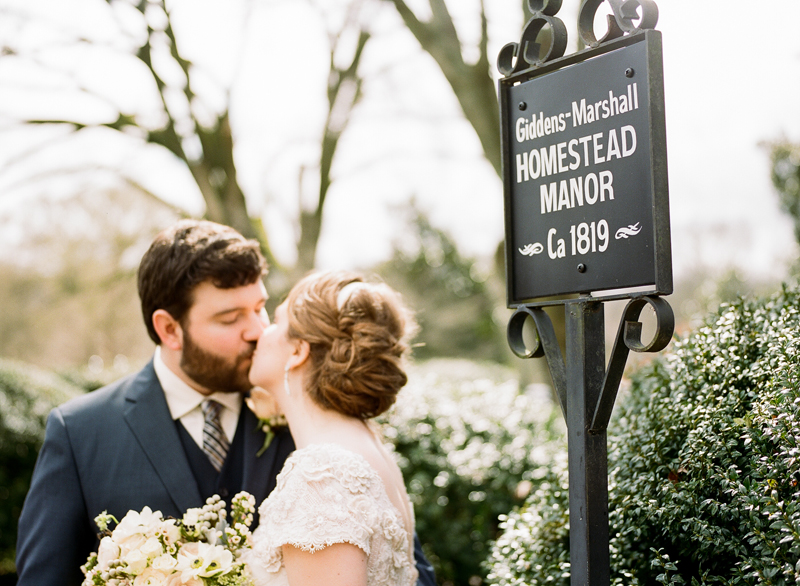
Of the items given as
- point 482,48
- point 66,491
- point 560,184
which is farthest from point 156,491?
point 482,48

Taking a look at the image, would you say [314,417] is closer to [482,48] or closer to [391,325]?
[391,325]

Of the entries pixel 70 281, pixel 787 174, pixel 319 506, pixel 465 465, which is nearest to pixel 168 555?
pixel 319 506

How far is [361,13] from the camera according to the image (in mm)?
8688

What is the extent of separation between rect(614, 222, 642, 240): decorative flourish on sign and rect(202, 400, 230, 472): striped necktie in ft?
5.98

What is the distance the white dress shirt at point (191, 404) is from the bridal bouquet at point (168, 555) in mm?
584

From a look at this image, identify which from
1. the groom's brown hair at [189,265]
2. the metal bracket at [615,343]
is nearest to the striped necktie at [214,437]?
the groom's brown hair at [189,265]

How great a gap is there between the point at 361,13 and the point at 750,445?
26.6 feet

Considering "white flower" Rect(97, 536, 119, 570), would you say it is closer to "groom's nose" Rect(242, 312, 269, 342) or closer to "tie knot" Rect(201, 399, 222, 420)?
"tie knot" Rect(201, 399, 222, 420)

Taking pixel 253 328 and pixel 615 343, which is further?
pixel 253 328

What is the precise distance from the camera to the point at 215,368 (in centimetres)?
274

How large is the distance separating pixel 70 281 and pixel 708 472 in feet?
59.3

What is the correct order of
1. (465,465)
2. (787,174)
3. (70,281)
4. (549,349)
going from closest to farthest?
(549,349) → (465,465) → (787,174) → (70,281)

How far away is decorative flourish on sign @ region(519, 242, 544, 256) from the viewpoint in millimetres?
1962

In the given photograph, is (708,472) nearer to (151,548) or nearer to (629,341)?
(629,341)
